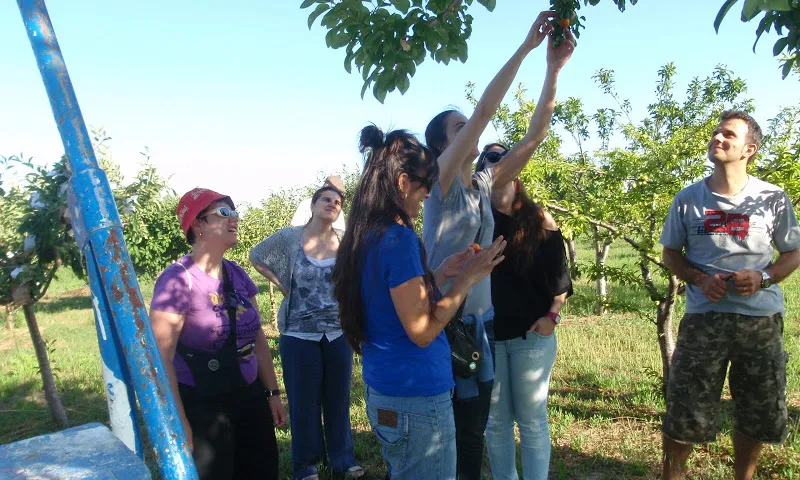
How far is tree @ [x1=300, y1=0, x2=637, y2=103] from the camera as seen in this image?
2.78m

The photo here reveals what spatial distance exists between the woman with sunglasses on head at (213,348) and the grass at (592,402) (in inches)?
54.8

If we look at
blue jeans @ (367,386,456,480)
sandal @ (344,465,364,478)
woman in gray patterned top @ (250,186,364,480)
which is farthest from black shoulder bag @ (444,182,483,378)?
sandal @ (344,465,364,478)

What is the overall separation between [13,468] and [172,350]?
1459mm

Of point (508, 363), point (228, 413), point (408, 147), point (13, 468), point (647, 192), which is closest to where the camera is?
point (13, 468)

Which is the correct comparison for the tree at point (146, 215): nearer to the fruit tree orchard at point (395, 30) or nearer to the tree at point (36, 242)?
the tree at point (36, 242)

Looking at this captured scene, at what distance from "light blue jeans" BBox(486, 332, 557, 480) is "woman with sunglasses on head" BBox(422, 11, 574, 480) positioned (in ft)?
0.96

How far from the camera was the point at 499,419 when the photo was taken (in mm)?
3115

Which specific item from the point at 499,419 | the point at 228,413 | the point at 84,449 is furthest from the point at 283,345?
the point at 84,449

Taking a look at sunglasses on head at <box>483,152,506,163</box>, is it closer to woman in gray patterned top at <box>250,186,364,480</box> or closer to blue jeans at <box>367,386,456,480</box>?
woman in gray patterned top at <box>250,186,364,480</box>

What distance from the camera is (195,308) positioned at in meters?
2.68

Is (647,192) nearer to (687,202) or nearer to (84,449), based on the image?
(687,202)

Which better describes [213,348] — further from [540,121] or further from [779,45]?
[779,45]

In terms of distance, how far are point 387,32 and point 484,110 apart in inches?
23.3

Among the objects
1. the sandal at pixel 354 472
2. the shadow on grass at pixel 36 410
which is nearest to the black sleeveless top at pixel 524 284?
the sandal at pixel 354 472
